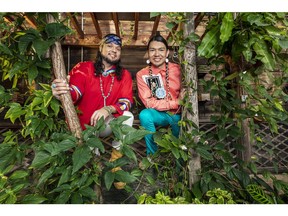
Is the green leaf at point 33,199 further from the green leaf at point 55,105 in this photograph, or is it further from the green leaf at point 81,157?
the green leaf at point 55,105

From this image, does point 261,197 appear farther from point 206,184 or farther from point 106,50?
point 106,50

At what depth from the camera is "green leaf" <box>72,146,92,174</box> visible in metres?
1.19

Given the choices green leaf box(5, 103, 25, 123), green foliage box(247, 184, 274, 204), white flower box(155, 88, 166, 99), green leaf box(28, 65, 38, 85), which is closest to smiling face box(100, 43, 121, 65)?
white flower box(155, 88, 166, 99)

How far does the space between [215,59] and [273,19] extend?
42cm

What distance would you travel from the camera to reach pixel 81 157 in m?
1.22

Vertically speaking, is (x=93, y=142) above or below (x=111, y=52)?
below

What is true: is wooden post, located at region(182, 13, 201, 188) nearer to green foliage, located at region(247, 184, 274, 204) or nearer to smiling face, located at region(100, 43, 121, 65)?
green foliage, located at region(247, 184, 274, 204)

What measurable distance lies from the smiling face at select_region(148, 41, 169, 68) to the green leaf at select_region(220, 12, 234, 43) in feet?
3.23

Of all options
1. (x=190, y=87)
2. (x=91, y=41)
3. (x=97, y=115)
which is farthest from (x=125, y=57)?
(x=190, y=87)

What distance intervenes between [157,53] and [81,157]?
1398 mm

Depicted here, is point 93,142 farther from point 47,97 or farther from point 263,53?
point 263,53

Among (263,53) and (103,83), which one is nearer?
(263,53)
